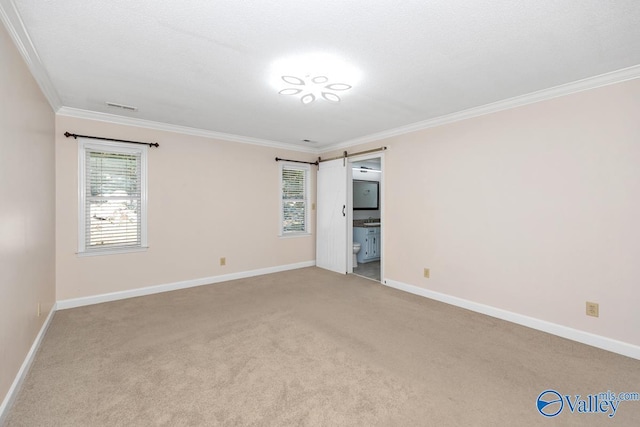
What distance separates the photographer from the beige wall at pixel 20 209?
5.74ft

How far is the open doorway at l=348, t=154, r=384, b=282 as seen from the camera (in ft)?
18.5

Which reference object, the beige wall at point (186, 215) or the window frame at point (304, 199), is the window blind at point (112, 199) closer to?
the beige wall at point (186, 215)

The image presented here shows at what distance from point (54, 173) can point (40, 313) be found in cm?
157

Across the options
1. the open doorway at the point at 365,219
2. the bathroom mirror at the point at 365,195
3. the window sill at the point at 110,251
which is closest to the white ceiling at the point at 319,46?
the window sill at the point at 110,251

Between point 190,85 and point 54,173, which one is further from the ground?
point 190,85

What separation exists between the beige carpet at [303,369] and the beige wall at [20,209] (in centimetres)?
33

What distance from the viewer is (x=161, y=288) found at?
4059 millimetres

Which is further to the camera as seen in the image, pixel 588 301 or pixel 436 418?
pixel 588 301

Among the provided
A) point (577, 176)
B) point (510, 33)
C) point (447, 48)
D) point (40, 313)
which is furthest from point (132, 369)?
point (577, 176)

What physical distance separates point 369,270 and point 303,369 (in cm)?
346

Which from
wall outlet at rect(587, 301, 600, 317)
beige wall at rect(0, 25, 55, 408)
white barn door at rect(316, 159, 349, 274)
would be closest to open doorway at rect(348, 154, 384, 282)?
white barn door at rect(316, 159, 349, 274)

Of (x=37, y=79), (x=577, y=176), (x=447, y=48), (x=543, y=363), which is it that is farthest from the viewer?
(x=577, y=176)

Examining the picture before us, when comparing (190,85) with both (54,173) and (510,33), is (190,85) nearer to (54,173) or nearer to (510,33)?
(54,173)

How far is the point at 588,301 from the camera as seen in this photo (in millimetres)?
2602
